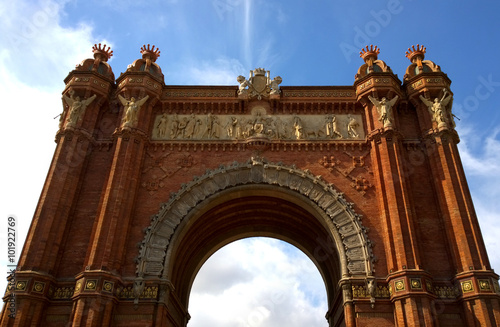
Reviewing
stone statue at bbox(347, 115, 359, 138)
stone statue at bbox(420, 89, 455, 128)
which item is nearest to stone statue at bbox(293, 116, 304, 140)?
stone statue at bbox(347, 115, 359, 138)

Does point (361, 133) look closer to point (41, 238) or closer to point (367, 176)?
point (367, 176)

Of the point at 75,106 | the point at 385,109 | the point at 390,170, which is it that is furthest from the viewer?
the point at 75,106

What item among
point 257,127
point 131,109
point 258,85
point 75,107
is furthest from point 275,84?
point 75,107

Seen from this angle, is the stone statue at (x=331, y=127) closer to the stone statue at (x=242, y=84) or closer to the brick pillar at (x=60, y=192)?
the stone statue at (x=242, y=84)

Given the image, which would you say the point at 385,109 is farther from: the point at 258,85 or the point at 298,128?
the point at 258,85

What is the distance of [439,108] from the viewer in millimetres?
19781

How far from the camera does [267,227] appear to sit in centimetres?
2294

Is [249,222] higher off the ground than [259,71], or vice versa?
[259,71]

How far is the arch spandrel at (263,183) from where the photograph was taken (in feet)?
55.9

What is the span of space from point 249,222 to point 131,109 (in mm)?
8150

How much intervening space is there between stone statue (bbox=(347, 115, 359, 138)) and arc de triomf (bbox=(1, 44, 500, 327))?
0.05 metres

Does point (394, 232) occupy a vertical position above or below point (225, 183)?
below

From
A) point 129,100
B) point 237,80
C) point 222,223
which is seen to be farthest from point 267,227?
point 129,100

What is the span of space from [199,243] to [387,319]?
31.9ft
